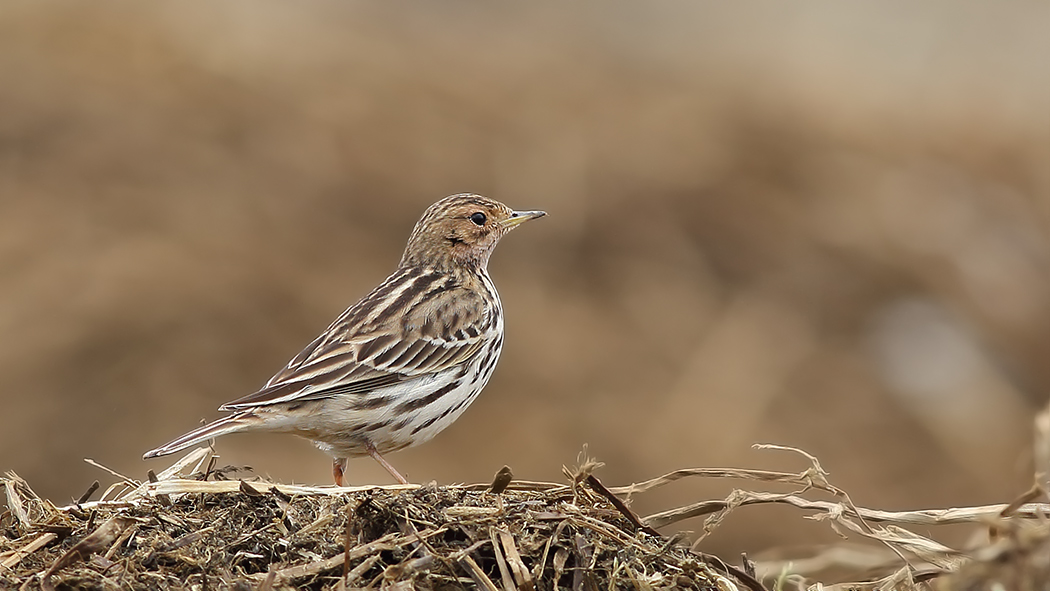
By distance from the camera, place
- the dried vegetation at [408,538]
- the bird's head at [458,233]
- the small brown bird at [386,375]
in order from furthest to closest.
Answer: the bird's head at [458,233]
the small brown bird at [386,375]
the dried vegetation at [408,538]

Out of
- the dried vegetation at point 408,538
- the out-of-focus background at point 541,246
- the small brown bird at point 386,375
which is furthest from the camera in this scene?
the out-of-focus background at point 541,246

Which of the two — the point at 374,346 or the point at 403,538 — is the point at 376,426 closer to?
the point at 374,346

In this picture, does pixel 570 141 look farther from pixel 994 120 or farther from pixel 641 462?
pixel 994 120

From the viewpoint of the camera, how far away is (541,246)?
17094 mm

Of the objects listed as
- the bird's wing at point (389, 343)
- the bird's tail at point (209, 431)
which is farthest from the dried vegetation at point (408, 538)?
the bird's wing at point (389, 343)

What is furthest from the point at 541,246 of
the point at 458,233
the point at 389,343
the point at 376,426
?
the point at 376,426

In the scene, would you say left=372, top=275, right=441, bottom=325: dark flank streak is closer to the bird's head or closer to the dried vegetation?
the bird's head

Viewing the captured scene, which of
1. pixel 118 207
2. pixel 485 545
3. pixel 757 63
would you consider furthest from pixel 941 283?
pixel 485 545

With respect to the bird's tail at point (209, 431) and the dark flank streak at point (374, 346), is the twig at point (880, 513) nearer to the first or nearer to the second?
the bird's tail at point (209, 431)

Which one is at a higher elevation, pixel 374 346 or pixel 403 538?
pixel 374 346

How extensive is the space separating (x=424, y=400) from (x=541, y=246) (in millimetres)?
11055

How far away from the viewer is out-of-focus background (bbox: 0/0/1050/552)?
14.0 metres

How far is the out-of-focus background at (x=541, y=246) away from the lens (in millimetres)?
13984

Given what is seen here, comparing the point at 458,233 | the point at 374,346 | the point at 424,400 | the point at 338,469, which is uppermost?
the point at 458,233
